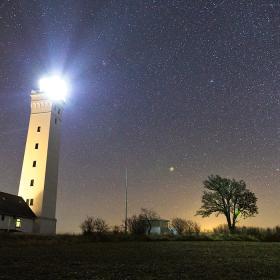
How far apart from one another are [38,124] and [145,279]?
5420 centimetres

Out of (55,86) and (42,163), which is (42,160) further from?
(55,86)

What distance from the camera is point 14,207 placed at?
4650 centimetres

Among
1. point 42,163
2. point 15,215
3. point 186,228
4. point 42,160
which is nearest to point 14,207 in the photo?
point 15,215

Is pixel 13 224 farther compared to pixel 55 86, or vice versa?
pixel 55 86

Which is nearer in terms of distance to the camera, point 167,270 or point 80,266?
point 167,270

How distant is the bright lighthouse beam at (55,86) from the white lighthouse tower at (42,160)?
816mm

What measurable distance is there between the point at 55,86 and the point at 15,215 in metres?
28.6

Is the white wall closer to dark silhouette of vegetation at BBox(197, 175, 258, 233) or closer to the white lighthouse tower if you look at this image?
the white lighthouse tower

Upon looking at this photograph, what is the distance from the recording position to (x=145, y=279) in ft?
22.9

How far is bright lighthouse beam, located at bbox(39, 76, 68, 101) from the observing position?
206 ft

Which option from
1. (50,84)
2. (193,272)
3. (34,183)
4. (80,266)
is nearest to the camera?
(193,272)

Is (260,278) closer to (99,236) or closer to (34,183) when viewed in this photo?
(99,236)

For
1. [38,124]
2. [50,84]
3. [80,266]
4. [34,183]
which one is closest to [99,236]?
[80,266]

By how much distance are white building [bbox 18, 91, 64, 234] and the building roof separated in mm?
1511
